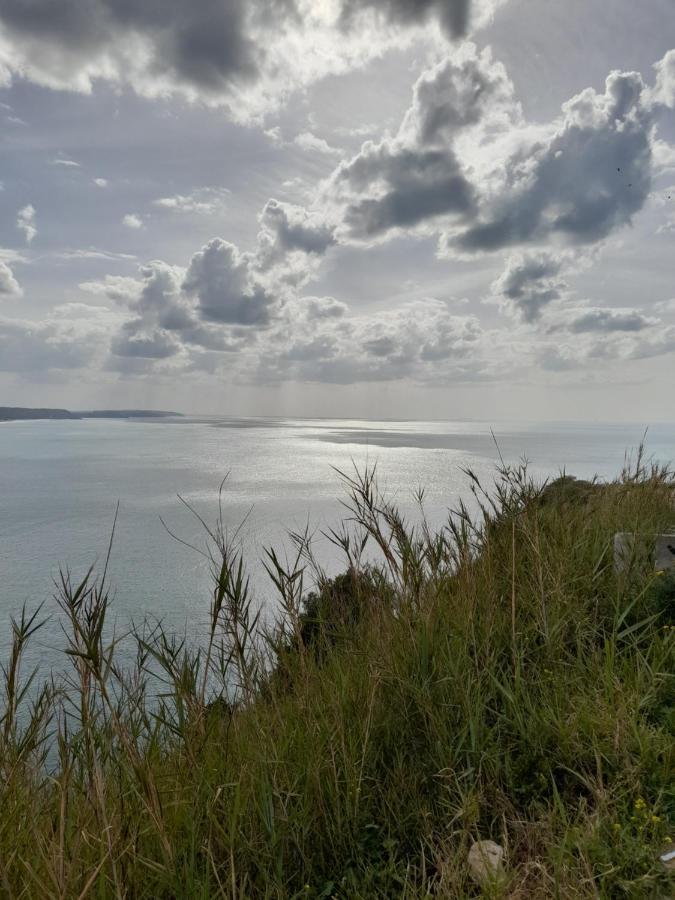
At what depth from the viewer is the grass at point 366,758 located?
71.3 inches

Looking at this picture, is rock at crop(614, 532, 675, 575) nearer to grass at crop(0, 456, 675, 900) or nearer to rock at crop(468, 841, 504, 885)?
grass at crop(0, 456, 675, 900)

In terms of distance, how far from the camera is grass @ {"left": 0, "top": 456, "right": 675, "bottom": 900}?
181 centimetres

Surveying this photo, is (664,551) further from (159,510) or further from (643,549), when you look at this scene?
(159,510)

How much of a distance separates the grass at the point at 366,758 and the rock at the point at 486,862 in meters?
0.05

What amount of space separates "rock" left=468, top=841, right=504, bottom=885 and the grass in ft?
0.15

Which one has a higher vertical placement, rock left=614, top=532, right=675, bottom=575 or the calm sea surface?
rock left=614, top=532, right=675, bottom=575

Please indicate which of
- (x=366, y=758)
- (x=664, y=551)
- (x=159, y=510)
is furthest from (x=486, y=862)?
(x=159, y=510)

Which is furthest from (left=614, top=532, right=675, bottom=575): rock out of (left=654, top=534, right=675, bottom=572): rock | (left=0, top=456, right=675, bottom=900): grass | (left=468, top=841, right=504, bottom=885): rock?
(left=468, top=841, right=504, bottom=885): rock

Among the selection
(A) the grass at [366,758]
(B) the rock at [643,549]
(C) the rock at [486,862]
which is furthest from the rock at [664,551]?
(C) the rock at [486,862]

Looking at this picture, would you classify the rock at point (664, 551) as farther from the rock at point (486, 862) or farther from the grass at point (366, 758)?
the rock at point (486, 862)

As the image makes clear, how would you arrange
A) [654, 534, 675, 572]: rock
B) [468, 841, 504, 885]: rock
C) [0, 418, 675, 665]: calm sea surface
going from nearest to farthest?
1. [468, 841, 504, 885]: rock
2. [654, 534, 675, 572]: rock
3. [0, 418, 675, 665]: calm sea surface

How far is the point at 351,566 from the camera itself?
142 inches

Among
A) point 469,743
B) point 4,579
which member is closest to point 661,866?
point 469,743

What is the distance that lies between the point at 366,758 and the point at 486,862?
73cm
